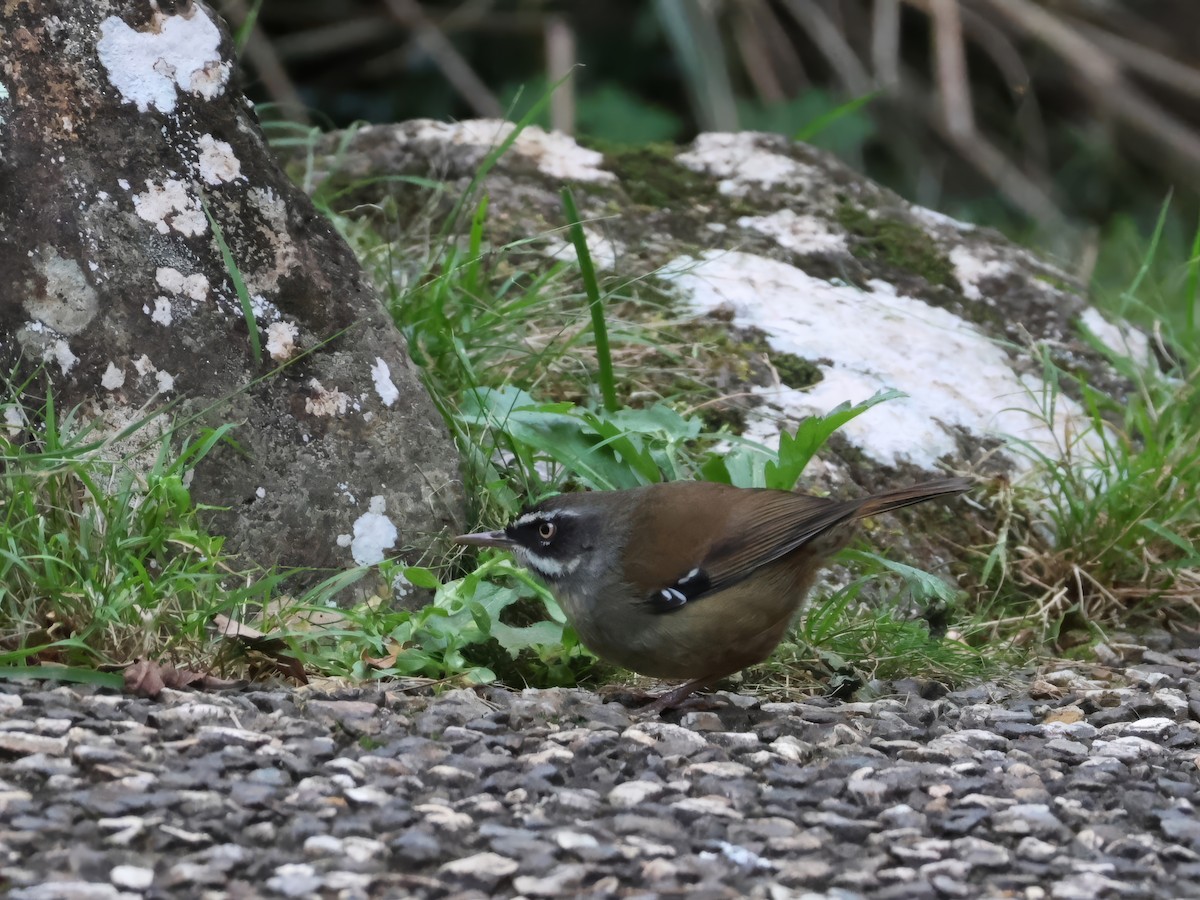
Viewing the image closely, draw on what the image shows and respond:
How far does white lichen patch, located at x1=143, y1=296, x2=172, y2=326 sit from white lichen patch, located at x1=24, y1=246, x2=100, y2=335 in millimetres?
142

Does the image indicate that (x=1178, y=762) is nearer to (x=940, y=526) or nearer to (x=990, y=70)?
(x=940, y=526)

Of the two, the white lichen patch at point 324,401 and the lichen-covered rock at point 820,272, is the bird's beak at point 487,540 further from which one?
the lichen-covered rock at point 820,272

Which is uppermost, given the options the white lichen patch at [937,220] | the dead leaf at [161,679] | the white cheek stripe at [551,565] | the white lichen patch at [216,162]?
the white lichen patch at [216,162]

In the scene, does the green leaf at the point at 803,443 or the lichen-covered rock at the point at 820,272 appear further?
the lichen-covered rock at the point at 820,272

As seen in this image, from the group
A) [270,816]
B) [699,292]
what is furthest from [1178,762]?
[699,292]

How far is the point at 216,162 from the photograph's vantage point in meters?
4.04

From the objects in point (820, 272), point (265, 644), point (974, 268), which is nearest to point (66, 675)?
point (265, 644)

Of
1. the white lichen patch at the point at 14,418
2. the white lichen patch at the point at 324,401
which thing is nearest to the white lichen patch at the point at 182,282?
the white lichen patch at the point at 324,401

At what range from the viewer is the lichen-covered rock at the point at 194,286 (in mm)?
3832

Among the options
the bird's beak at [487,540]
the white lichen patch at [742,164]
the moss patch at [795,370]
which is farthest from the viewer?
the white lichen patch at [742,164]

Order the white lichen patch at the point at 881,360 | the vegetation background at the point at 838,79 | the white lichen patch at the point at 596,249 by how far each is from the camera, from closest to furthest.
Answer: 1. the white lichen patch at the point at 881,360
2. the white lichen patch at the point at 596,249
3. the vegetation background at the point at 838,79

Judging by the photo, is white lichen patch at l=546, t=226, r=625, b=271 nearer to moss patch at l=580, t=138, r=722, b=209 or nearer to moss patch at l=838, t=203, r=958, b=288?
moss patch at l=580, t=138, r=722, b=209

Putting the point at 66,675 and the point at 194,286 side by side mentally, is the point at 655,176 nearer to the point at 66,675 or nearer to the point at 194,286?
the point at 194,286

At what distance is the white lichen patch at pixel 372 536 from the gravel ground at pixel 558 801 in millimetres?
608
